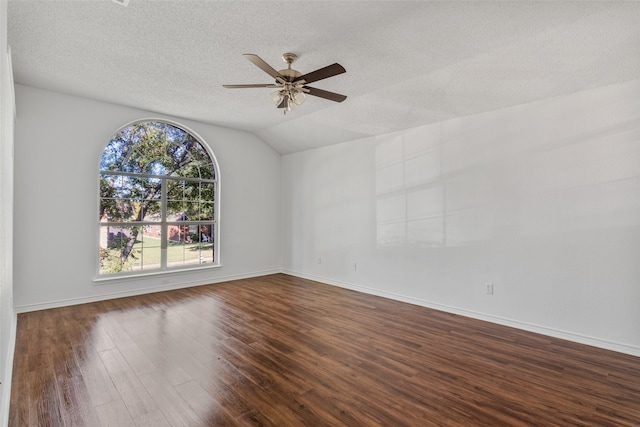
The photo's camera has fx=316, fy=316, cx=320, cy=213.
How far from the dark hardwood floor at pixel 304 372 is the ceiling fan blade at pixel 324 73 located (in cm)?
245

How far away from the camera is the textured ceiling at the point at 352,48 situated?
240 cm

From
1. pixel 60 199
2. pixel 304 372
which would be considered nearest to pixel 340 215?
pixel 304 372

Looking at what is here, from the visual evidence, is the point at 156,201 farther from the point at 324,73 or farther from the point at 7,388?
the point at 324,73

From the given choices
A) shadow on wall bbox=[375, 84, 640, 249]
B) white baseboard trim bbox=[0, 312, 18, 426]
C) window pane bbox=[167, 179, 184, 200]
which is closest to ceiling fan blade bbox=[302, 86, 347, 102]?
shadow on wall bbox=[375, 84, 640, 249]

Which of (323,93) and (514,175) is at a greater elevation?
(323,93)

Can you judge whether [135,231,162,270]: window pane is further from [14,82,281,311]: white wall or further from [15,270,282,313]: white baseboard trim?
[15,270,282,313]: white baseboard trim

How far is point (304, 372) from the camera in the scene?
100 inches

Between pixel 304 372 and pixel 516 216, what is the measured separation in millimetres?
2888

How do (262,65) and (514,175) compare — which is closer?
(262,65)

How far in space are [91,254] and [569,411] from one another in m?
5.49

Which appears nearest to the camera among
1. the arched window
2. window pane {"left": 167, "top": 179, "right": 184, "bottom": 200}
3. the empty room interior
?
Result: the empty room interior

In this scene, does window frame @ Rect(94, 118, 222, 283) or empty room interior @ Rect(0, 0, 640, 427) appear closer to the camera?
empty room interior @ Rect(0, 0, 640, 427)

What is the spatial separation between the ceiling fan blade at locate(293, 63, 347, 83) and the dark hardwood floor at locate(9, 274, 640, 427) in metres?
2.45

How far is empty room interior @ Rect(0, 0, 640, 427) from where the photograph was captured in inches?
90.1
